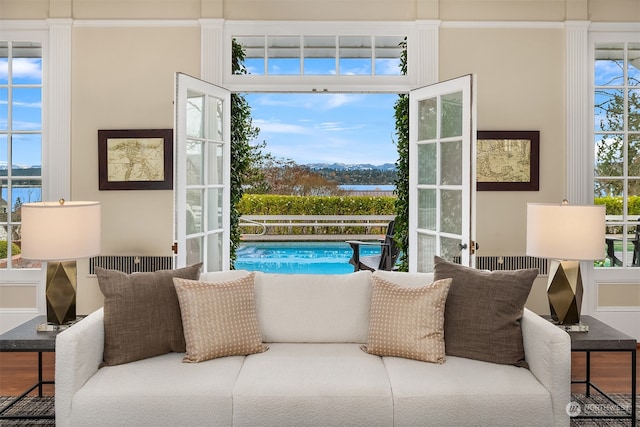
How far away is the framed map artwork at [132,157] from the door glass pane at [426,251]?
7.16 feet

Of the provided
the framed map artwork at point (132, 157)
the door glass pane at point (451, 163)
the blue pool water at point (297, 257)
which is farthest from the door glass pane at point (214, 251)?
the blue pool water at point (297, 257)

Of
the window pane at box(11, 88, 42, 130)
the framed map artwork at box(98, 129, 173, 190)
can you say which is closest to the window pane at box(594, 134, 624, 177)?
the framed map artwork at box(98, 129, 173, 190)

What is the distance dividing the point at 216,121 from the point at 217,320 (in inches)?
86.7

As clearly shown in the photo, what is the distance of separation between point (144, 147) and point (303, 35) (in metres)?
1.65

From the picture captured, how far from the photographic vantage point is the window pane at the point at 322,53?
489 cm

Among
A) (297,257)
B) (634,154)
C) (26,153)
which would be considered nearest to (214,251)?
(26,153)

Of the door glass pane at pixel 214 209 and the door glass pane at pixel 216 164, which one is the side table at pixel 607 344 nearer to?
the door glass pane at pixel 214 209

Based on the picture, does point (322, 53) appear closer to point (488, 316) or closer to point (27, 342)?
point (488, 316)

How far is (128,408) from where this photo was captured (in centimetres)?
256

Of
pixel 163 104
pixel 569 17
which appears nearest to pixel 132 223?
pixel 163 104

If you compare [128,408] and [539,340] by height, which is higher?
[539,340]

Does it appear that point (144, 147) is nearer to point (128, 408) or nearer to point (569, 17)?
point (128, 408)

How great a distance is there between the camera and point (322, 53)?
16.3 feet

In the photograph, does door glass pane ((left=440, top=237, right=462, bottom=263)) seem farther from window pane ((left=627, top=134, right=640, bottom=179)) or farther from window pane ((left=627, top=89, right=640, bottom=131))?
window pane ((left=627, top=89, right=640, bottom=131))
